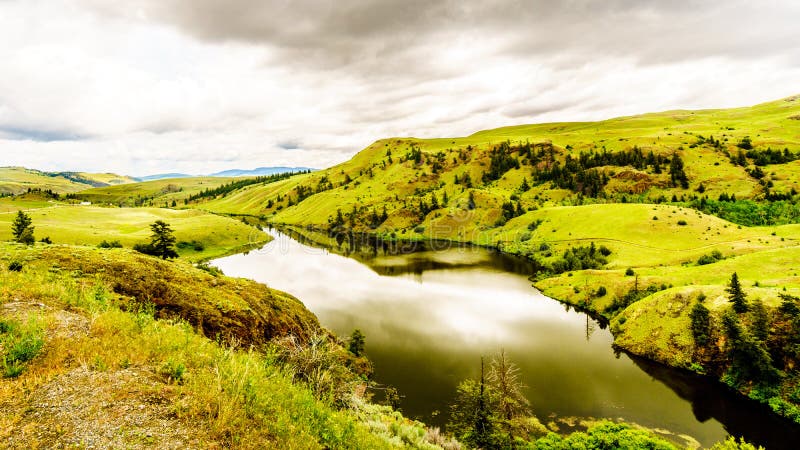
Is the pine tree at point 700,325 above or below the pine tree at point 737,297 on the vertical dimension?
below

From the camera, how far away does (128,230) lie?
109 meters

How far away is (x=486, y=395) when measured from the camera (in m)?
27.0

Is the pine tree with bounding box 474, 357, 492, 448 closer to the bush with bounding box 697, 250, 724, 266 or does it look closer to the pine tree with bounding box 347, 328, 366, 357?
the pine tree with bounding box 347, 328, 366, 357

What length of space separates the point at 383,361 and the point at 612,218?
8331 cm

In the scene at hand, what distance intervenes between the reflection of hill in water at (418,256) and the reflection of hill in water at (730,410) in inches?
1801

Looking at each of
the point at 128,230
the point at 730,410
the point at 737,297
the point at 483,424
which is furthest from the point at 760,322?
the point at 128,230

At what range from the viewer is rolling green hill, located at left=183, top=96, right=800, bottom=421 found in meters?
36.2

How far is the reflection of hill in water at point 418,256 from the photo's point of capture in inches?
3533

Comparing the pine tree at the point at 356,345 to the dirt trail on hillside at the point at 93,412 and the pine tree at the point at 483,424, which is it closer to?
the pine tree at the point at 483,424

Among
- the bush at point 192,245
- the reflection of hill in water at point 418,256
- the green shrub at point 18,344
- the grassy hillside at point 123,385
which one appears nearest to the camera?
the grassy hillside at point 123,385

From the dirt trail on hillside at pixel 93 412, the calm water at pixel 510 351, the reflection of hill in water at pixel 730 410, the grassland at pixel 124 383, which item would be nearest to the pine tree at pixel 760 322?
the reflection of hill in water at pixel 730 410

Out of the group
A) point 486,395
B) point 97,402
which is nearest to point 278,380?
point 97,402

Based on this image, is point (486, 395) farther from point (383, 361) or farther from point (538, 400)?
point (383, 361)

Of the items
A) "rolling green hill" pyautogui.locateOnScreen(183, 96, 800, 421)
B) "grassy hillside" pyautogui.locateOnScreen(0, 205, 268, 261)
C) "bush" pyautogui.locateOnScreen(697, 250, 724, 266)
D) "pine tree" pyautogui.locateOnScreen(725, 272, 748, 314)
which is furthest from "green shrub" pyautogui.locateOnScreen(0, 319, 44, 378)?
"grassy hillside" pyautogui.locateOnScreen(0, 205, 268, 261)
